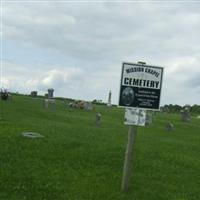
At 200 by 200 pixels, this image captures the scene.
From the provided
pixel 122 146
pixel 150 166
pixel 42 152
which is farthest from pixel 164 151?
pixel 42 152

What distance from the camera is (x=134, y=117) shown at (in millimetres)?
12133

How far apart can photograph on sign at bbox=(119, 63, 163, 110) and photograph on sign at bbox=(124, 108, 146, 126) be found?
0.18 metres

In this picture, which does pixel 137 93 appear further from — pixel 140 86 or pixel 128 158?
pixel 128 158

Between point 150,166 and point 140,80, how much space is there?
4037 millimetres

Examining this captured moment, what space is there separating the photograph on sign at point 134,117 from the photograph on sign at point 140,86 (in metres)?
0.18

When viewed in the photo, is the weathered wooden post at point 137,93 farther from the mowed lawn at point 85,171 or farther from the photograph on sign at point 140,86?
the mowed lawn at point 85,171

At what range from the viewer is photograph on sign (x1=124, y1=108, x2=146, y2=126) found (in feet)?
39.8

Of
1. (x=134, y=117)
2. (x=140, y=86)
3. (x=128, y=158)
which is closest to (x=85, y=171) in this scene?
(x=128, y=158)

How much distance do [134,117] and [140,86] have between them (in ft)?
2.32

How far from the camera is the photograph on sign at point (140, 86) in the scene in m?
12.0

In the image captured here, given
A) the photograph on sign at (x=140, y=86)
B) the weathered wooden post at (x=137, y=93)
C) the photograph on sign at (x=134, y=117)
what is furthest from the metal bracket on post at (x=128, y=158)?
the photograph on sign at (x=140, y=86)

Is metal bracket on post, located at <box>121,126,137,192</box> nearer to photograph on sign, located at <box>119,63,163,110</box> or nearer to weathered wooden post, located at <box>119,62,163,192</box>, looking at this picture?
weathered wooden post, located at <box>119,62,163,192</box>

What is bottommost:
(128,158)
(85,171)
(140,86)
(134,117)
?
(85,171)

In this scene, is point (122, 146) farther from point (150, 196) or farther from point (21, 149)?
point (150, 196)
